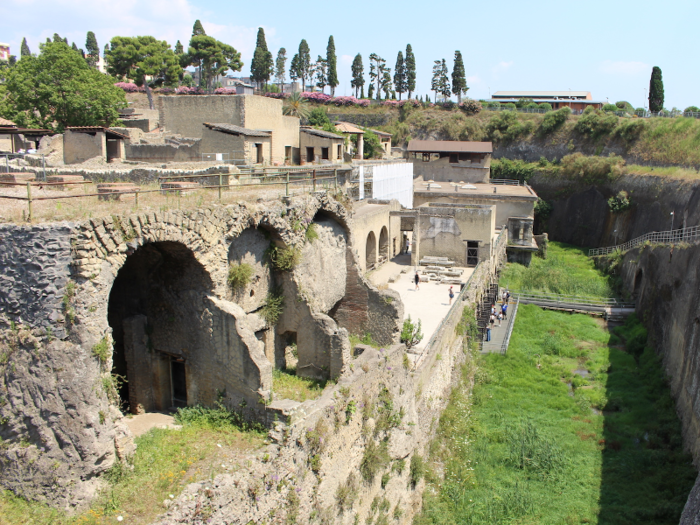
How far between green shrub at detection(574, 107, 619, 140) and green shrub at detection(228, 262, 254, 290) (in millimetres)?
48197

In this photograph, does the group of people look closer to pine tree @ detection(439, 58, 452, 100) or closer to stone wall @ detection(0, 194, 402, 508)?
stone wall @ detection(0, 194, 402, 508)

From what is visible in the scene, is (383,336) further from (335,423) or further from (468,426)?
(335,423)

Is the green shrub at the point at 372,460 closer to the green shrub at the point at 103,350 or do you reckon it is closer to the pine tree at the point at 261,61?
the green shrub at the point at 103,350

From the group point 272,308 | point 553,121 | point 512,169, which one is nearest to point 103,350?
point 272,308

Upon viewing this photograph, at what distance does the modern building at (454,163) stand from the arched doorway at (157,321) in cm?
3643

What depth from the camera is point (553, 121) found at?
5453cm

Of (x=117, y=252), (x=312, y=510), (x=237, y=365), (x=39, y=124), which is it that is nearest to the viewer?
(x=117, y=252)

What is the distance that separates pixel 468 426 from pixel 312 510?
26.1 feet

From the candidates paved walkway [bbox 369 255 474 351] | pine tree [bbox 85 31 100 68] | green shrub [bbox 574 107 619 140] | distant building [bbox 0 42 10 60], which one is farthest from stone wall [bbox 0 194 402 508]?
distant building [bbox 0 42 10 60]

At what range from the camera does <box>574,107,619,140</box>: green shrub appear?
50500 millimetres

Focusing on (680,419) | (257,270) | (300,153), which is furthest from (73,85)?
(680,419)

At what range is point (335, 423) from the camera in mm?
9922

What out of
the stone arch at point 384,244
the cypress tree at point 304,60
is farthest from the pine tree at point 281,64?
the stone arch at point 384,244

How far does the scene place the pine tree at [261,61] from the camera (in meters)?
74.5
